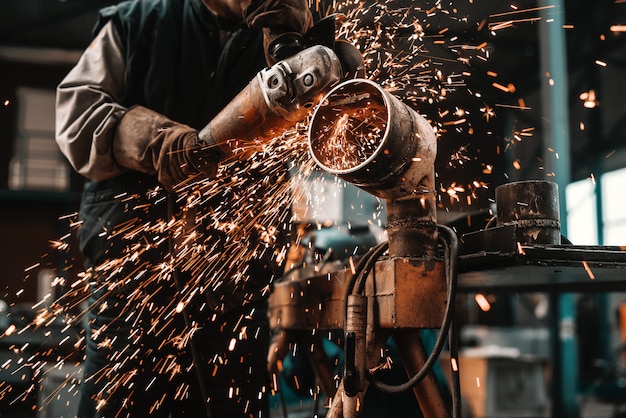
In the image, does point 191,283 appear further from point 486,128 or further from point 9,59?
point 9,59

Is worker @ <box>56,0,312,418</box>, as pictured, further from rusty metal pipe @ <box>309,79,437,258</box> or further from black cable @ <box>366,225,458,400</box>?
black cable @ <box>366,225,458,400</box>

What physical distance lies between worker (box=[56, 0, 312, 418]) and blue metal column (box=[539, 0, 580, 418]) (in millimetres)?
3665

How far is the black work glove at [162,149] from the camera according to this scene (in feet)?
5.35

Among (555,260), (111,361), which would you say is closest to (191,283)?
(111,361)

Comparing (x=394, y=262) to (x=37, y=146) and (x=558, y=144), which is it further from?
(x=37, y=146)

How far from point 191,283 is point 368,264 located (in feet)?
2.32

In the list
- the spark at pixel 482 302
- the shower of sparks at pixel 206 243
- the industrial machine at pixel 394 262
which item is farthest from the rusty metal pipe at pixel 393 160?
the spark at pixel 482 302

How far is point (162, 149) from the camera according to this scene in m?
1.62

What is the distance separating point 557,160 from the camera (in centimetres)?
493

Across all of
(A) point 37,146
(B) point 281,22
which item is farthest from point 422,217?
(A) point 37,146

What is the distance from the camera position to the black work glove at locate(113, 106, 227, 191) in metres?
1.63

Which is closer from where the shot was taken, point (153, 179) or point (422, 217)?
point (422, 217)

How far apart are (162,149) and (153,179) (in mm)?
234

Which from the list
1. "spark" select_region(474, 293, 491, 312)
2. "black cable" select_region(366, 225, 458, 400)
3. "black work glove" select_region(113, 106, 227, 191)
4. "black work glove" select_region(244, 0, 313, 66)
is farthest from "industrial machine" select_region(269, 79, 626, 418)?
"spark" select_region(474, 293, 491, 312)
